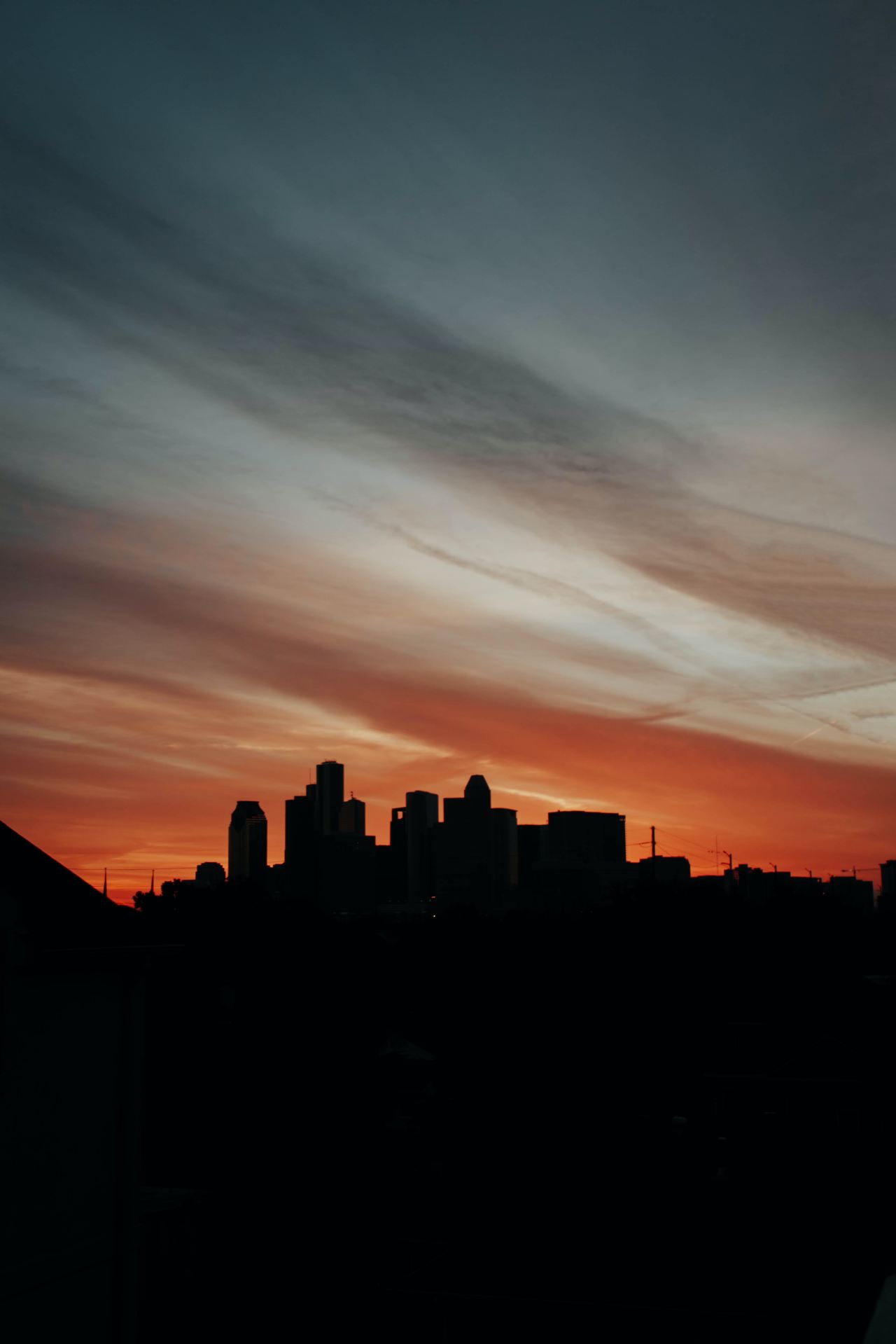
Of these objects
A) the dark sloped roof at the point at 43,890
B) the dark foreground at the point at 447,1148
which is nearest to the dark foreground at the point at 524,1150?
the dark foreground at the point at 447,1148

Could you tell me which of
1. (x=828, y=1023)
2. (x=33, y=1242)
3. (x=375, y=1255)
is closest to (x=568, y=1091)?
(x=828, y=1023)

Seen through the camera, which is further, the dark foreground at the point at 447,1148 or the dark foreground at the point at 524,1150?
the dark foreground at the point at 524,1150

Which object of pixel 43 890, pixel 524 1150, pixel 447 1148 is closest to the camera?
pixel 43 890

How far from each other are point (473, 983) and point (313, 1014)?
1558cm

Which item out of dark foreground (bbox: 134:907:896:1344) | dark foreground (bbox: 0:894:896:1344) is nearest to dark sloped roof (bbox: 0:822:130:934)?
dark foreground (bbox: 0:894:896:1344)

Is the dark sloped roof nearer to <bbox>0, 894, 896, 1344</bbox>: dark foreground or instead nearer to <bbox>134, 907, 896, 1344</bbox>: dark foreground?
<bbox>0, 894, 896, 1344</bbox>: dark foreground

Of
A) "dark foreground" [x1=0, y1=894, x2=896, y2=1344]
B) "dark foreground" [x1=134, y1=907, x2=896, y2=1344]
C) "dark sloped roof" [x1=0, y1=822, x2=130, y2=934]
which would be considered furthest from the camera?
"dark foreground" [x1=134, y1=907, x2=896, y2=1344]

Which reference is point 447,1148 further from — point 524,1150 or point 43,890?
point 43,890

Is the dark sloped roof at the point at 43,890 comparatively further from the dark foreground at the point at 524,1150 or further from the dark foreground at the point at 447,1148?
the dark foreground at the point at 524,1150

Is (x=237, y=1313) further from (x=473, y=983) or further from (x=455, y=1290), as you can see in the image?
(x=473, y=983)

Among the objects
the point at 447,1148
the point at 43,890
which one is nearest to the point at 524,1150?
the point at 447,1148

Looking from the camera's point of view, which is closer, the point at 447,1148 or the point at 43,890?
the point at 43,890

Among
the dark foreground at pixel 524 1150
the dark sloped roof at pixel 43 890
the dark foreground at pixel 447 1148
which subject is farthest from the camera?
the dark foreground at pixel 524 1150

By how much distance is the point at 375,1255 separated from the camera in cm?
2936
